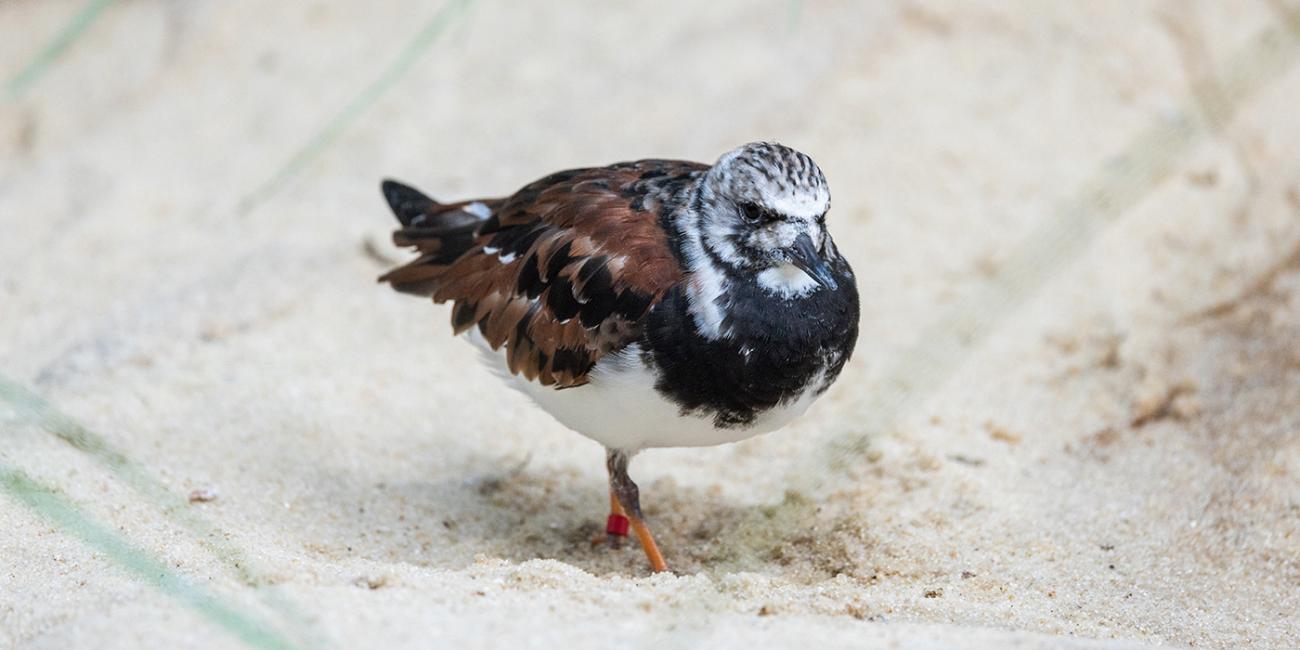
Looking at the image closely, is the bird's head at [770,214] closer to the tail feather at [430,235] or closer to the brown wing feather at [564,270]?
the brown wing feather at [564,270]

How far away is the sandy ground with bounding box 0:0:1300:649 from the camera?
3279 mm

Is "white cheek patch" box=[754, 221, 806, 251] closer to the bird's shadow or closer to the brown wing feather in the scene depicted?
the brown wing feather

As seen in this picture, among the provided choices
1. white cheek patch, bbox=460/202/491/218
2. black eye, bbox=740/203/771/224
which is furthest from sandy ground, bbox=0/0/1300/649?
white cheek patch, bbox=460/202/491/218

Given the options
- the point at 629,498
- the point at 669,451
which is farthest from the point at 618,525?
the point at 669,451

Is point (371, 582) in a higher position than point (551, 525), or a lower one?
lower

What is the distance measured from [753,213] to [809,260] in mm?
213

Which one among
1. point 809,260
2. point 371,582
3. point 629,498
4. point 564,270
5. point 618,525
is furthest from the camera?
point 618,525

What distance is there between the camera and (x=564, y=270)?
152 inches

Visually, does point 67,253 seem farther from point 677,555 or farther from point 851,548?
point 851,548

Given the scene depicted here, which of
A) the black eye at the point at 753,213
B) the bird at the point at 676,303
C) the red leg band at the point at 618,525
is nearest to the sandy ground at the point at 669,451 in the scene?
the red leg band at the point at 618,525

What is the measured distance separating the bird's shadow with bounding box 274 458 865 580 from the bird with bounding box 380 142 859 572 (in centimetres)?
27

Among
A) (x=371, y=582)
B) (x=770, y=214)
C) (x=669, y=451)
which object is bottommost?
(x=371, y=582)

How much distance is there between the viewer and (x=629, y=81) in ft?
22.0

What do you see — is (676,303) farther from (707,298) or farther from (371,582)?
(371,582)
